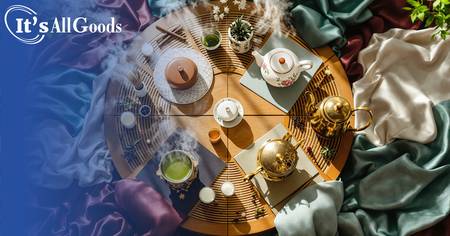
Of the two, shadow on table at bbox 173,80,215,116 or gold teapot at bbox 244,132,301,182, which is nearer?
gold teapot at bbox 244,132,301,182

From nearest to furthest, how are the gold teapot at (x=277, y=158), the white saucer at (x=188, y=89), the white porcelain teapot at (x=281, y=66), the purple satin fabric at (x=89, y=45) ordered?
the gold teapot at (x=277, y=158) < the white porcelain teapot at (x=281, y=66) < the white saucer at (x=188, y=89) < the purple satin fabric at (x=89, y=45)

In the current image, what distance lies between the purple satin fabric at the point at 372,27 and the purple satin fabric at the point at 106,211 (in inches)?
45.0

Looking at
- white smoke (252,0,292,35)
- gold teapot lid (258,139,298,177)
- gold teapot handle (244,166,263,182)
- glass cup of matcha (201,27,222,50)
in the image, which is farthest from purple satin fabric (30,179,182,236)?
white smoke (252,0,292,35)

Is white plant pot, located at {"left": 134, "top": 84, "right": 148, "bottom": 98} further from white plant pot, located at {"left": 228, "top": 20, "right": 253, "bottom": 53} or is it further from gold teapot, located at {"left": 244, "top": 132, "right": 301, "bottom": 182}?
gold teapot, located at {"left": 244, "top": 132, "right": 301, "bottom": 182}

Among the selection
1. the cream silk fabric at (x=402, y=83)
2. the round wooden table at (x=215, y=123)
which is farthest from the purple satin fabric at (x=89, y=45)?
the cream silk fabric at (x=402, y=83)

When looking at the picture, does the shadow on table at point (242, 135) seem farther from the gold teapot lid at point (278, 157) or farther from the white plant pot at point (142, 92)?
the white plant pot at point (142, 92)

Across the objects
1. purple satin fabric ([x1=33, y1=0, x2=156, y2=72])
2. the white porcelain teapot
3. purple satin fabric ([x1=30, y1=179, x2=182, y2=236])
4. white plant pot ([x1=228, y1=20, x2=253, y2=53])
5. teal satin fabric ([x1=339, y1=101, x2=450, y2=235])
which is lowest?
teal satin fabric ([x1=339, y1=101, x2=450, y2=235])

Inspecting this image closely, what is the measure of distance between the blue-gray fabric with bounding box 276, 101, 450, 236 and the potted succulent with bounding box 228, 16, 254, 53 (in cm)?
71

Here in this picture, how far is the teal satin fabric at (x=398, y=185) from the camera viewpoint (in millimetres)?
2213

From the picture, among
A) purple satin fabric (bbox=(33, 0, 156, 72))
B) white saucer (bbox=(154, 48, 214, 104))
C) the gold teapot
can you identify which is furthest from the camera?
purple satin fabric (bbox=(33, 0, 156, 72))

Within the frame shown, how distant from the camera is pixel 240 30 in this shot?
7.45 ft

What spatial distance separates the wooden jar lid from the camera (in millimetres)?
2209

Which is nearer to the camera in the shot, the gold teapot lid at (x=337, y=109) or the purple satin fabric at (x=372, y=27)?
the gold teapot lid at (x=337, y=109)

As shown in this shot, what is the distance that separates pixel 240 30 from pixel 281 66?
0.28m
